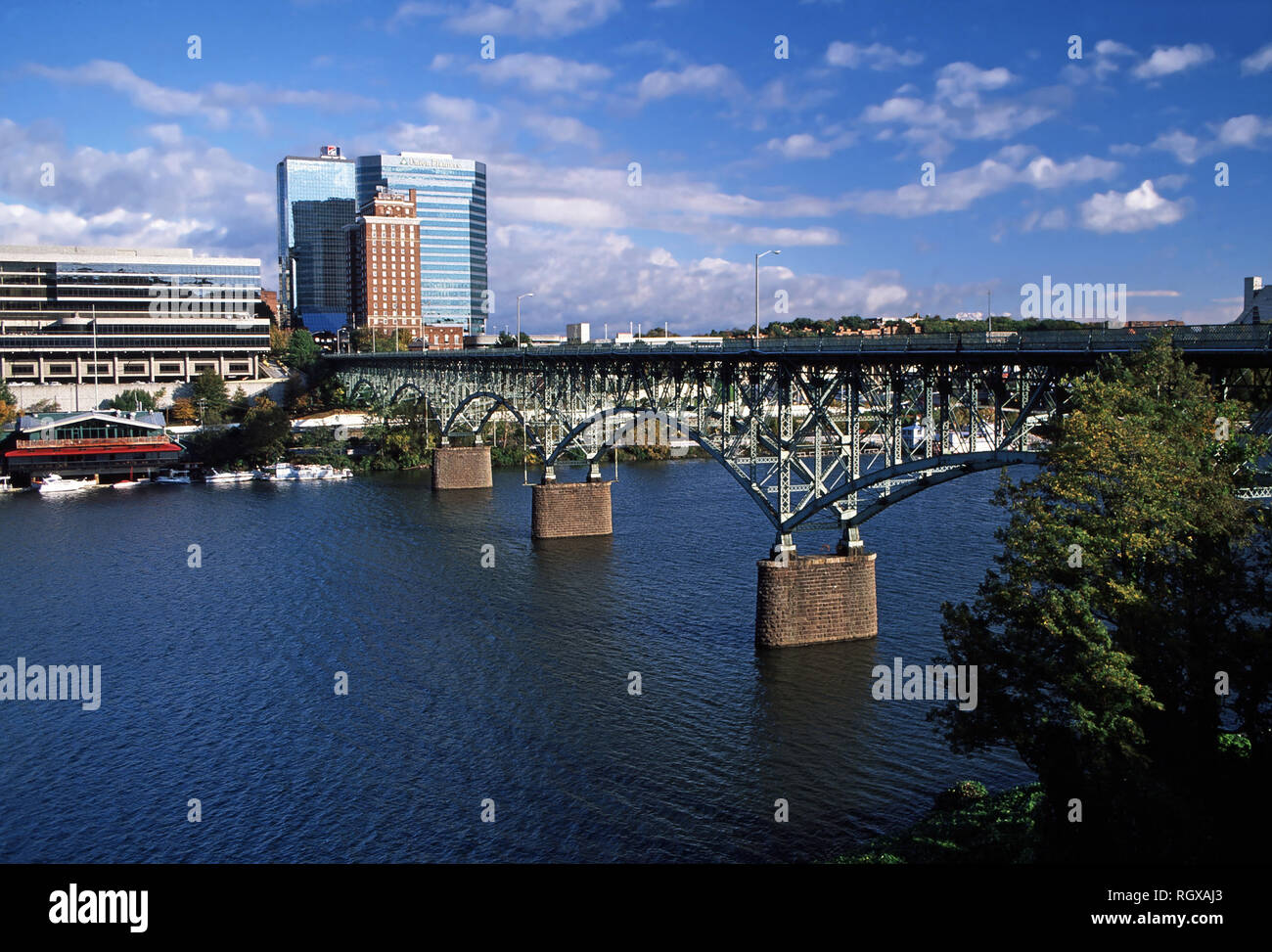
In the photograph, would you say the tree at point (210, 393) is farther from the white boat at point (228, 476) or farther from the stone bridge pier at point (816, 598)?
the stone bridge pier at point (816, 598)

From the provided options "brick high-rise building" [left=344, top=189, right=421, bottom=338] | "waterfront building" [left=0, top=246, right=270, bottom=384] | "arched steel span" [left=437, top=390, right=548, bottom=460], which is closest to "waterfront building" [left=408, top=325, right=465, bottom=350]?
"brick high-rise building" [left=344, top=189, right=421, bottom=338]

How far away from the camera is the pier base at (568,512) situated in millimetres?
62719

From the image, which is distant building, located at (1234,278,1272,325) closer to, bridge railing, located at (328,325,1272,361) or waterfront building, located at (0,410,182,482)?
bridge railing, located at (328,325,1272,361)

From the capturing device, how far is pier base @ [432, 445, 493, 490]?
88025 mm

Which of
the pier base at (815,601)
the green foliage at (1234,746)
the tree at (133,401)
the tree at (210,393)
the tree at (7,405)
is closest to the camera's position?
the green foliage at (1234,746)

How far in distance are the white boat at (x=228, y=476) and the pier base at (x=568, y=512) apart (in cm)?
4285

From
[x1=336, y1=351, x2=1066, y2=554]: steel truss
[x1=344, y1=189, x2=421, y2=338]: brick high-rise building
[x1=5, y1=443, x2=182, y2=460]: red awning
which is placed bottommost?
[x1=5, y1=443, x2=182, y2=460]: red awning

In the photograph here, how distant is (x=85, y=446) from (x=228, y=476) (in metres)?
12.5

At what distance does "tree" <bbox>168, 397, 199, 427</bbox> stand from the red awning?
19633 mm

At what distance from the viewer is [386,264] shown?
575ft

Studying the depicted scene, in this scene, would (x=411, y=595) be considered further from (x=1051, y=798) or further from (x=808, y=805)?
(x=1051, y=798)

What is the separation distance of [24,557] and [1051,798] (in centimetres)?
5503

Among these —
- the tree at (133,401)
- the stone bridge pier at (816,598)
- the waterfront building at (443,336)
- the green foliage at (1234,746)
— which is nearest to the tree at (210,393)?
the tree at (133,401)

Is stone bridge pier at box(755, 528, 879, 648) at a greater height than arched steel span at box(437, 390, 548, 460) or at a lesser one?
lesser
